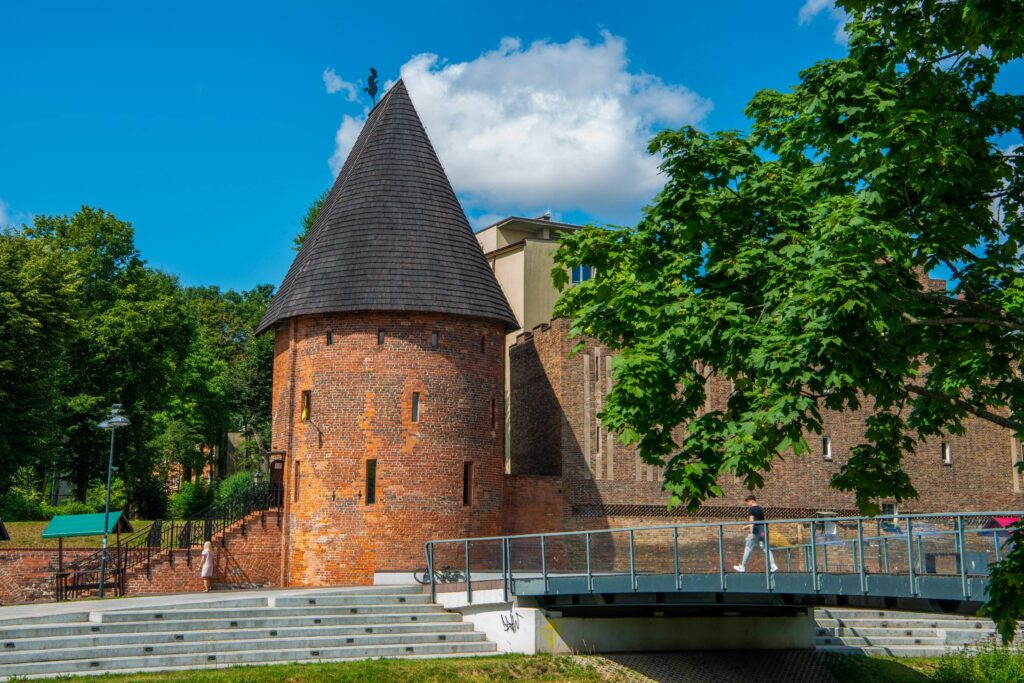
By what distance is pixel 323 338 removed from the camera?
1251 inches

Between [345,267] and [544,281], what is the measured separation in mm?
11747

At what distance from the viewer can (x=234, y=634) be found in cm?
2067

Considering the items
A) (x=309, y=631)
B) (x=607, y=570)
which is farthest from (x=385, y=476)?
(x=607, y=570)

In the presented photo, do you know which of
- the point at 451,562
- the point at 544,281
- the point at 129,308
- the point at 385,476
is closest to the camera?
the point at 451,562

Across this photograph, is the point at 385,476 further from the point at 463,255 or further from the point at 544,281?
the point at 544,281

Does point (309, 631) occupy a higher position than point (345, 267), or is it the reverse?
point (345, 267)

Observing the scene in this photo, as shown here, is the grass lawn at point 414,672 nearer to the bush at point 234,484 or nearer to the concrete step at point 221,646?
the concrete step at point 221,646

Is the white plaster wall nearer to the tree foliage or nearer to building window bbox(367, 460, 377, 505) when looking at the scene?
building window bbox(367, 460, 377, 505)

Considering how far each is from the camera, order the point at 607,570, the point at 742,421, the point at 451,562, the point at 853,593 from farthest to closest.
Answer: the point at 451,562 → the point at 607,570 → the point at 853,593 → the point at 742,421

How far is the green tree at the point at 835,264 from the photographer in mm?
13625

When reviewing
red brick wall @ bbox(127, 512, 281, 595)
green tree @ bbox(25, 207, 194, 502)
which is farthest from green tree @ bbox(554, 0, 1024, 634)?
green tree @ bbox(25, 207, 194, 502)

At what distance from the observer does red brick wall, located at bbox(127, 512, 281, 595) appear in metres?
29.3

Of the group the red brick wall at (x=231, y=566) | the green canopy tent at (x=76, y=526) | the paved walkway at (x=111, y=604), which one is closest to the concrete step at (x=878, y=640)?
the paved walkway at (x=111, y=604)

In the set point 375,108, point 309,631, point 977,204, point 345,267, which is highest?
point 375,108
